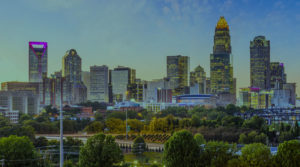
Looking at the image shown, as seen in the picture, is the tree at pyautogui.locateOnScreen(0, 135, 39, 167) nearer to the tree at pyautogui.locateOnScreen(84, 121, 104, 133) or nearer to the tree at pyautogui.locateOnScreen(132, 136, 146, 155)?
the tree at pyautogui.locateOnScreen(132, 136, 146, 155)

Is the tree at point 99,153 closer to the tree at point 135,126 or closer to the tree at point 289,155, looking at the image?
the tree at point 289,155

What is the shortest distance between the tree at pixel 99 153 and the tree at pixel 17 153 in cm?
536

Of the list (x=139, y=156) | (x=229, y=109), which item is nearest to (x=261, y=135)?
(x=139, y=156)

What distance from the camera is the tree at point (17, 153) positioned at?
33094mm

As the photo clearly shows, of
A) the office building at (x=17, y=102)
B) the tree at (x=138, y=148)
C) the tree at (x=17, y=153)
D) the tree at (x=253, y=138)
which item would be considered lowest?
the tree at (x=138, y=148)

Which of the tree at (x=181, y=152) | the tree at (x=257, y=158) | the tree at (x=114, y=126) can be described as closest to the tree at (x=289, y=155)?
the tree at (x=257, y=158)

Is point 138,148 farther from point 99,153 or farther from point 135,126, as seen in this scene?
point 135,126

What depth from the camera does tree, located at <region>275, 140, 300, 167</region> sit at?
89.2ft

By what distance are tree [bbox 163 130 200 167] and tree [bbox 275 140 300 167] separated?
662 cm

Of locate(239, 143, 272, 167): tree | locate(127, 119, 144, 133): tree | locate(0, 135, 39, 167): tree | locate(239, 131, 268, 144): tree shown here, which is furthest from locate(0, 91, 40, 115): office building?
locate(239, 143, 272, 167): tree

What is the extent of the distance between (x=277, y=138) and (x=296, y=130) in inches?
122

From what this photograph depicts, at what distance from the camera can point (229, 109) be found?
424 ft

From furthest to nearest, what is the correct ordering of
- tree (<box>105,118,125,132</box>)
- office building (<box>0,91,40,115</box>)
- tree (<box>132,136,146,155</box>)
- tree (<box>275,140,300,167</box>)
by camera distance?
office building (<box>0,91,40,115</box>) → tree (<box>105,118,125,132</box>) → tree (<box>132,136,146,155</box>) → tree (<box>275,140,300,167</box>)

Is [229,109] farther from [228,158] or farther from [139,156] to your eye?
[228,158]
